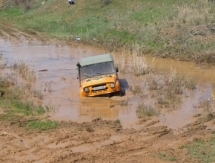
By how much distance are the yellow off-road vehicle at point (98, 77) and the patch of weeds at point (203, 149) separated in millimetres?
5366

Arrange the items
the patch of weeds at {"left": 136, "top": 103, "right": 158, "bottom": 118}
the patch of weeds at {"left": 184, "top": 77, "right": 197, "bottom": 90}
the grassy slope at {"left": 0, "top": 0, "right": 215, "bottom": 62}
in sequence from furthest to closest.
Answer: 1. the grassy slope at {"left": 0, "top": 0, "right": 215, "bottom": 62}
2. the patch of weeds at {"left": 184, "top": 77, "right": 197, "bottom": 90}
3. the patch of weeds at {"left": 136, "top": 103, "right": 158, "bottom": 118}

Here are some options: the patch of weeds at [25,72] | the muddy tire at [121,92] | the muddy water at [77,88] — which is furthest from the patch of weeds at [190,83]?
the patch of weeds at [25,72]

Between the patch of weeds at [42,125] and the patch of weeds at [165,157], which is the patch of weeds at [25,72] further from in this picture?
the patch of weeds at [165,157]

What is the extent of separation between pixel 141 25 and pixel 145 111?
17.0m

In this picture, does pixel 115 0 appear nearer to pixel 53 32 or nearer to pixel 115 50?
pixel 53 32

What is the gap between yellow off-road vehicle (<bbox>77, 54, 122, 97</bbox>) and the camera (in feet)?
56.6

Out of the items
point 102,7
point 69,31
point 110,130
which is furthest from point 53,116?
point 102,7

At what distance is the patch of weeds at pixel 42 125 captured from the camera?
14291 millimetres

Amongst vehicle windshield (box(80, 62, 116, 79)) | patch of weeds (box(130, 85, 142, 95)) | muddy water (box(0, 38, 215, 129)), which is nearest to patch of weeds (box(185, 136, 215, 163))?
muddy water (box(0, 38, 215, 129))

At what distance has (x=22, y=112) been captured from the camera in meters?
16.2

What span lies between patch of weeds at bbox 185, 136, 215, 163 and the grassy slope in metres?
12.1

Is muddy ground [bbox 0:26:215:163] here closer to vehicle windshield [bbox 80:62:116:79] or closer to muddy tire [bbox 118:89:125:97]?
muddy tire [bbox 118:89:125:97]

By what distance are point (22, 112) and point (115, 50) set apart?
1332cm

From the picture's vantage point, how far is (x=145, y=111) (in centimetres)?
1552
